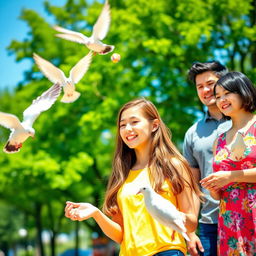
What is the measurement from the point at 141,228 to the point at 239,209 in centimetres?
64

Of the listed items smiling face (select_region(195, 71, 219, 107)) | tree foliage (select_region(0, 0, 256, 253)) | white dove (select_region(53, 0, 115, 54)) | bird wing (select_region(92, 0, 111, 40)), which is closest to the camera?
smiling face (select_region(195, 71, 219, 107))

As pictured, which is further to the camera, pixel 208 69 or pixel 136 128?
pixel 208 69

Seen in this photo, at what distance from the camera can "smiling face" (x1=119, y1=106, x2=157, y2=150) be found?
2977mm

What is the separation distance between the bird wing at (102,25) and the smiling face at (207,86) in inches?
82.7

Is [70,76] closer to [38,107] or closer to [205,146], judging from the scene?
[38,107]

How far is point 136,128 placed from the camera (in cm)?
298

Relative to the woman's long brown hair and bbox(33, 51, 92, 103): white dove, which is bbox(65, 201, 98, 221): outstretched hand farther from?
bbox(33, 51, 92, 103): white dove

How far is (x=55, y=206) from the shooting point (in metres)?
28.4

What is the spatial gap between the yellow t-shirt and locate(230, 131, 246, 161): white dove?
1.52ft

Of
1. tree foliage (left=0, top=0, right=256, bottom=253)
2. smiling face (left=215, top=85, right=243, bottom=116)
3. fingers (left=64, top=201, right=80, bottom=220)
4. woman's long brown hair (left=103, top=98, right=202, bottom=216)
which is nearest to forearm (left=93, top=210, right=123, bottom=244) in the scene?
woman's long brown hair (left=103, top=98, right=202, bottom=216)

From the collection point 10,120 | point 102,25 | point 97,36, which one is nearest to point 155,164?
point 10,120

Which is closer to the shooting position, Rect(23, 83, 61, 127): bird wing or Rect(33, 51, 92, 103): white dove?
Rect(23, 83, 61, 127): bird wing

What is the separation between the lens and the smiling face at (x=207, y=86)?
379cm

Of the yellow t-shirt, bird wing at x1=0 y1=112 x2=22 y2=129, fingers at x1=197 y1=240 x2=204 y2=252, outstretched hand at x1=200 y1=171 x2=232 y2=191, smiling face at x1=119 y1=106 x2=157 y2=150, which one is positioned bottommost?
fingers at x1=197 y1=240 x2=204 y2=252
